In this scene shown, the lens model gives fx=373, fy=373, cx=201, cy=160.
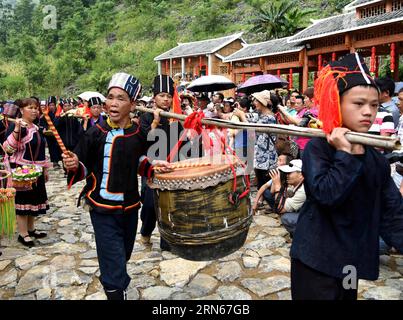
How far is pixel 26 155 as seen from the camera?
5.18m

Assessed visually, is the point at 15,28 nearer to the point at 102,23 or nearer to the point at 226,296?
the point at 102,23

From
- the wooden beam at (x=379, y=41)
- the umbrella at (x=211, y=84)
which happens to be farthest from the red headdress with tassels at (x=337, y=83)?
the wooden beam at (x=379, y=41)

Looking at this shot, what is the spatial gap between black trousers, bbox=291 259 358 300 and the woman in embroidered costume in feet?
13.8

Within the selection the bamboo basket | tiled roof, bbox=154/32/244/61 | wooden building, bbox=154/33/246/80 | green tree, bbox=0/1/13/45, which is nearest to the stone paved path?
the bamboo basket

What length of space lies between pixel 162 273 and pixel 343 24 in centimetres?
1770

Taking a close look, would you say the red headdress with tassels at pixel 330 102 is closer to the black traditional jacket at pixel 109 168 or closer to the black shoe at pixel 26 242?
the black traditional jacket at pixel 109 168

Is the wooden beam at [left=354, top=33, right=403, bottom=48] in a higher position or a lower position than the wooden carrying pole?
higher

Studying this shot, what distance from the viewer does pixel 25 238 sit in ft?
17.1

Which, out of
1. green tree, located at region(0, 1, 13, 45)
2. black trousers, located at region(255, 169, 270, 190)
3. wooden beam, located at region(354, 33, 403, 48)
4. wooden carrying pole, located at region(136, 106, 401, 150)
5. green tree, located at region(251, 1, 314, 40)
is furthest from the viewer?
green tree, located at region(0, 1, 13, 45)

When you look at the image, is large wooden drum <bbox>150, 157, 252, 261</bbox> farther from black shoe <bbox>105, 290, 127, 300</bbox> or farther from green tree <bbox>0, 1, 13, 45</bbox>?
green tree <bbox>0, 1, 13, 45</bbox>

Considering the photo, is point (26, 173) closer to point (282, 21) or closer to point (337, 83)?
point (337, 83)

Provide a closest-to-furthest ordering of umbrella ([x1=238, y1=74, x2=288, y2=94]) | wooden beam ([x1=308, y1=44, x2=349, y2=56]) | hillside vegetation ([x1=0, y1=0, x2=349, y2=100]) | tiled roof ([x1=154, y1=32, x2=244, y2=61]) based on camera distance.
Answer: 1. umbrella ([x1=238, y1=74, x2=288, y2=94])
2. wooden beam ([x1=308, y1=44, x2=349, y2=56])
3. tiled roof ([x1=154, y1=32, x2=244, y2=61])
4. hillside vegetation ([x1=0, y1=0, x2=349, y2=100])

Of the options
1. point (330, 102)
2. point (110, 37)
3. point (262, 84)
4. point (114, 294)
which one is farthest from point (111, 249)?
point (110, 37)

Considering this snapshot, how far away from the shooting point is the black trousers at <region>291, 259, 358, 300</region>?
2047mm
